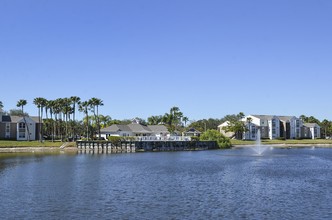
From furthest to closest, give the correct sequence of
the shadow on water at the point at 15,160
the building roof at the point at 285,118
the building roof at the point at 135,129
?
the building roof at the point at 285,118 < the building roof at the point at 135,129 < the shadow on water at the point at 15,160

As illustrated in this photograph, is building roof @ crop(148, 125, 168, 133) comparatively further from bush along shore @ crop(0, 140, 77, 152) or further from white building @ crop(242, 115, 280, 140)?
bush along shore @ crop(0, 140, 77, 152)

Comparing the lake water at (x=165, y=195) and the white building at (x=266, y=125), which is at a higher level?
the white building at (x=266, y=125)

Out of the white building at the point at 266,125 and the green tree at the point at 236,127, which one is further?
the white building at the point at 266,125

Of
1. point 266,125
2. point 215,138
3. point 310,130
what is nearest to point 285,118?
point 266,125

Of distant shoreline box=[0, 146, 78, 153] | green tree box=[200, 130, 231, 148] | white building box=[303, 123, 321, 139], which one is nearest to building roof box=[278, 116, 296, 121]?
white building box=[303, 123, 321, 139]

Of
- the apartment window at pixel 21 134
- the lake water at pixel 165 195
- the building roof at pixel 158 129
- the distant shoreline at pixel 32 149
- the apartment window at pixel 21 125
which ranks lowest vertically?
the lake water at pixel 165 195

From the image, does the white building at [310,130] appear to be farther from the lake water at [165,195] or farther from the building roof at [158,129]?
the lake water at [165,195]

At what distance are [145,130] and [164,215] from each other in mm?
125501

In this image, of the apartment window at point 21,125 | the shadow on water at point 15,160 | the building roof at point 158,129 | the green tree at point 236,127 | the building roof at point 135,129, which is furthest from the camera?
the building roof at point 158,129

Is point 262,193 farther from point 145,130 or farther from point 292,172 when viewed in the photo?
point 145,130

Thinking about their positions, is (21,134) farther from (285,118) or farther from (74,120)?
(285,118)

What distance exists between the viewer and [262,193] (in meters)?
35.6

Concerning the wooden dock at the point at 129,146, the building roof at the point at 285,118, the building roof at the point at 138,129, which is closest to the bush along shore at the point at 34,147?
the wooden dock at the point at 129,146

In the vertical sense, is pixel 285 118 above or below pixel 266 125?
above
